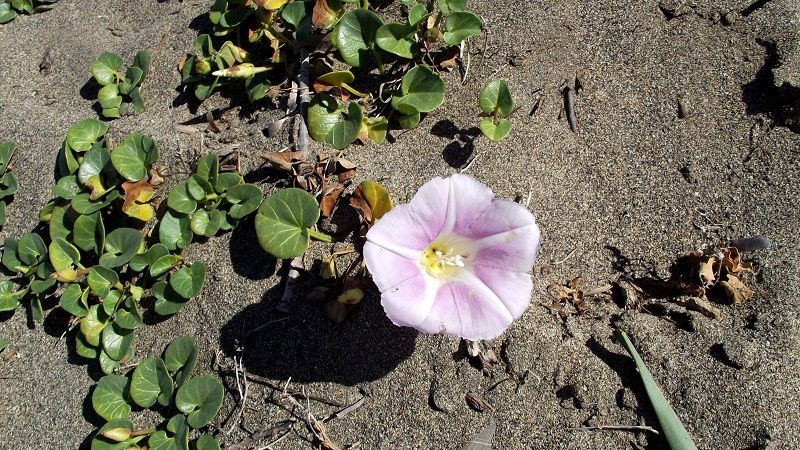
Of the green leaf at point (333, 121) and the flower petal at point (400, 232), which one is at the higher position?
the flower petal at point (400, 232)

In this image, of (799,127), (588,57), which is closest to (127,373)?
(588,57)

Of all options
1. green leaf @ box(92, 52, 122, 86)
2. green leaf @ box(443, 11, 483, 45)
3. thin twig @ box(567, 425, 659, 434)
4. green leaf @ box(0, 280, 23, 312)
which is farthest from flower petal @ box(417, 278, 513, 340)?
green leaf @ box(92, 52, 122, 86)

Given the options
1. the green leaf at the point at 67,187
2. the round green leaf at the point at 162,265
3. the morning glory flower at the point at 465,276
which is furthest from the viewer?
the green leaf at the point at 67,187

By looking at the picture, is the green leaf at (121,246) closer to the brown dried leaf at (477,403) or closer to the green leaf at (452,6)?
the brown dried leaf at (477,403)

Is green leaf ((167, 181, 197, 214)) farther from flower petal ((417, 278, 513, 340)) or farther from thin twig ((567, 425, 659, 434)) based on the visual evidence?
thin twig ((567, 425, 659, 434))

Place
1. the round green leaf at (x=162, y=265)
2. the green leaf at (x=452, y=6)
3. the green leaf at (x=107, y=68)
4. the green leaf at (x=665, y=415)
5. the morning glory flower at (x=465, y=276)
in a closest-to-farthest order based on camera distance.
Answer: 1. the morning glory flower at (x=465, y=276)
2. the green leaf at (x=665, y=415)
3. the round green leaf at (x=162, y=265)
4. the green leaf at (x=452, y=6)
5. the green leaf at (x=107, y=68)

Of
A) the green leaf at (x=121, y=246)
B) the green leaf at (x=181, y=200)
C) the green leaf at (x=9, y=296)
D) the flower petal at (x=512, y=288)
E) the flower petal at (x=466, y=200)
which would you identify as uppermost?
the flower petal at (x=466, y=200)

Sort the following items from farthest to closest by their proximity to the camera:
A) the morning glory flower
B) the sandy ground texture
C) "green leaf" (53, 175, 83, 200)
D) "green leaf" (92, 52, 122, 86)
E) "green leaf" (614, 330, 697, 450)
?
1. "green leaf" (92, 52, 122, 86)
2. "green leaf" (53, 175, 83, 200)
3. the sandy ground texture
4. "green leaf" (614, 330, 697, 450)
5. the morning glory flower

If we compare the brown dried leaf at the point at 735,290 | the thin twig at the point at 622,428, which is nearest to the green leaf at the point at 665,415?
the thin twig at the point at 622,428
